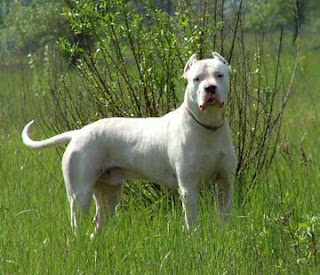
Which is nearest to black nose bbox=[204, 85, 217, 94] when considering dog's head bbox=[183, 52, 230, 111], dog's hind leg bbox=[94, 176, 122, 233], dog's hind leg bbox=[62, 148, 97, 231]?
dog's head bbox=[183, 52, 230, 111]

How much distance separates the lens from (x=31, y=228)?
21.4 ft

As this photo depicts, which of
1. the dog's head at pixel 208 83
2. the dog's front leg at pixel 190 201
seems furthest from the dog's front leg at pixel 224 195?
the dog's head at pixel 208 83

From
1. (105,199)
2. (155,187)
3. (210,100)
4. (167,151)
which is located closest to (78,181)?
(105,199)

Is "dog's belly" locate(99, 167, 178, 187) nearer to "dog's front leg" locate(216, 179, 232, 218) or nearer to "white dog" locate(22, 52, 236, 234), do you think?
"white dog" locate(22, 52, 236, 234)

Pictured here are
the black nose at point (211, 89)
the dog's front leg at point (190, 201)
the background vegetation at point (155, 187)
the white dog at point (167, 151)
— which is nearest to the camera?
the background vegetation at point (155, 187)

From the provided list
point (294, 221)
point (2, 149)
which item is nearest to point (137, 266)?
point (294, 221)

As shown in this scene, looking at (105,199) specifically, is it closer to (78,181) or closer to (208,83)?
(78,181)

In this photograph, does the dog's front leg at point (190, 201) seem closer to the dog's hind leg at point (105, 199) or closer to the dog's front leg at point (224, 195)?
the dog's front leg at point (224, 195)

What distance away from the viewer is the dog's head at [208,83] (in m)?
5.86

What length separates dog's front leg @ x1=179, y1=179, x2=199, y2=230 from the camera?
20.2ft

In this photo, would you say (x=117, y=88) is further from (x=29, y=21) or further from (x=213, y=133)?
(x=29, y=21)

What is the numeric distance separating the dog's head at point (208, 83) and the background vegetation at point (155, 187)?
52 cm

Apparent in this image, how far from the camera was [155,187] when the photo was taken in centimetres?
755

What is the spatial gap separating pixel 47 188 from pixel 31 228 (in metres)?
1.68
